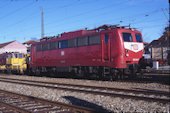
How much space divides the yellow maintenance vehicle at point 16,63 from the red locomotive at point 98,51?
885cm

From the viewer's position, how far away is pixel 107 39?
14820mm

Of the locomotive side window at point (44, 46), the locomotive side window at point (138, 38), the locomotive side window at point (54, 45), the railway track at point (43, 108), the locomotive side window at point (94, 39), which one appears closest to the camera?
the railway track at point (43, 108)

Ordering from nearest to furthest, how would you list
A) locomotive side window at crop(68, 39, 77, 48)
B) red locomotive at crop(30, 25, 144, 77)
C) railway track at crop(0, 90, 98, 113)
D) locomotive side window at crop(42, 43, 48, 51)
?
1. railway track at crop(0, 90, 98, 113)
2. red locomotive at crop(30, 25, 144, 77)
3. locomotive side window at crop(68, 39, 77, 48)
4. locomotive side window at crop(42, 43, 48, 51)

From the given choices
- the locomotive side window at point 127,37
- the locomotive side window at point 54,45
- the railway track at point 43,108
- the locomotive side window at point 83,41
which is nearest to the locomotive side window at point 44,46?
the locomotive side window at point 54,45

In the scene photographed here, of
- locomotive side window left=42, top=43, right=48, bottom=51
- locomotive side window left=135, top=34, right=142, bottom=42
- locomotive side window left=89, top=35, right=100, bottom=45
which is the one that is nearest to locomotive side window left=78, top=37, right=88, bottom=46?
locomotive side window left=89, top=35, right=100, bottom=45

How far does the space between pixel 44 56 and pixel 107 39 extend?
886cm

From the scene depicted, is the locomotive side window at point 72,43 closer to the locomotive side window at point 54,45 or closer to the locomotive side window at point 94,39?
the locomotive side window at point 94,39

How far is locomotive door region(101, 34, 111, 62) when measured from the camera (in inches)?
578

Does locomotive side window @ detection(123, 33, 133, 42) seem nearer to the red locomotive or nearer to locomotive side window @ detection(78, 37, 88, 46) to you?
the red locomotive

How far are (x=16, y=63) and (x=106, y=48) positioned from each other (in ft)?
57.0

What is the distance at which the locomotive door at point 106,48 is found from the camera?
14.7 m

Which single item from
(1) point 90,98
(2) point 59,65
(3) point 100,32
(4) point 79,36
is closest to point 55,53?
(2) point 59,65

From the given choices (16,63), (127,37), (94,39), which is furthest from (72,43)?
(16,63)

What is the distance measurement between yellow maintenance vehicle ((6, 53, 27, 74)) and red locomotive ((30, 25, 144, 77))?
348 inches
